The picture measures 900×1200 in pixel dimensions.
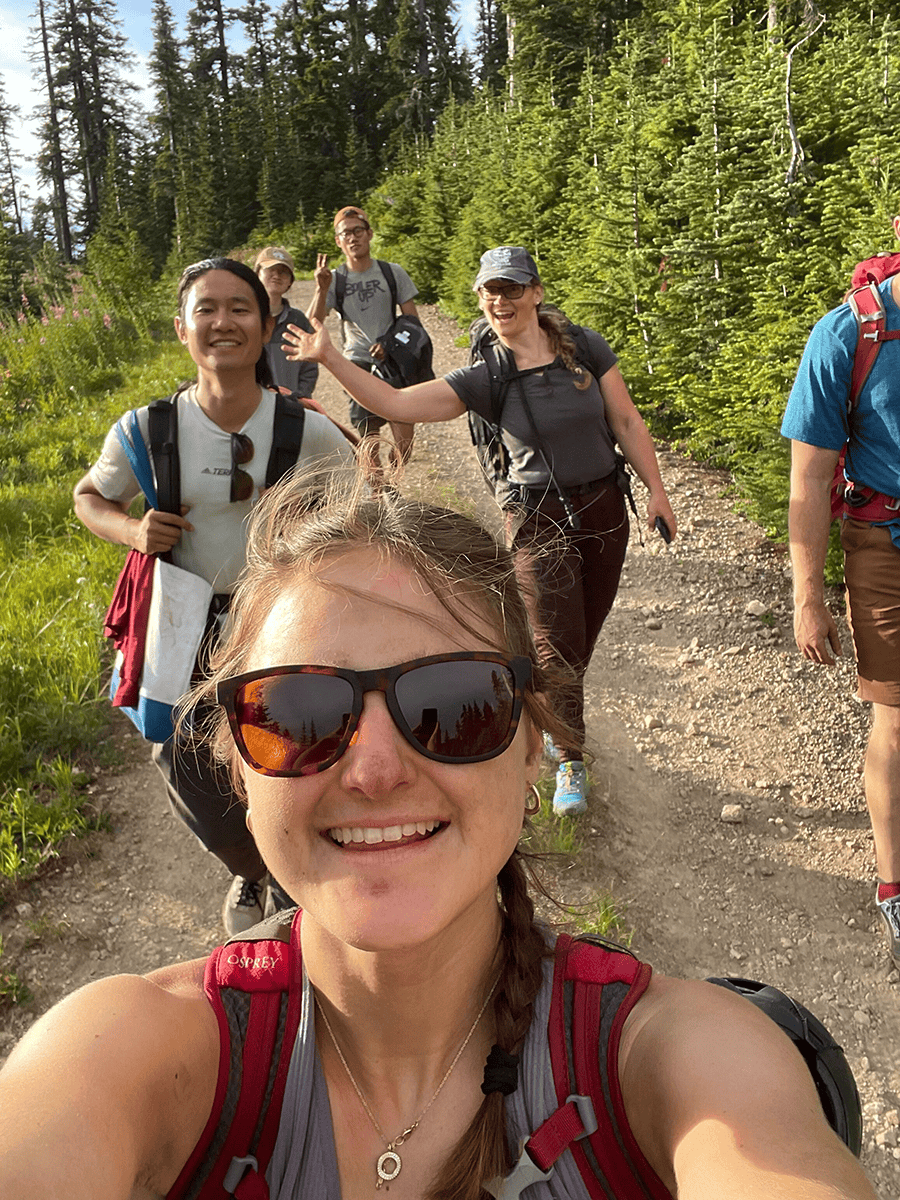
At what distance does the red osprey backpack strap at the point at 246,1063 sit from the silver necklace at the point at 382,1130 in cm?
9

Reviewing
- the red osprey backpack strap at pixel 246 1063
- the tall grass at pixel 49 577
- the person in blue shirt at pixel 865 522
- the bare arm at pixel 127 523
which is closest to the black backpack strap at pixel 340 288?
the tall grass at pixel 49 577

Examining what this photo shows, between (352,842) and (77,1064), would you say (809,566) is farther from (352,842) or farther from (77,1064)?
(77,1064)

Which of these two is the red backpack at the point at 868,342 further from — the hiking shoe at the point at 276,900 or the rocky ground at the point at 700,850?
the hiking shoe at the point at 276,900

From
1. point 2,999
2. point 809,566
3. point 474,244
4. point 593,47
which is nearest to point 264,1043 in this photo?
point 2,999

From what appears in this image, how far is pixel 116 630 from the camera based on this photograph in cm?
311

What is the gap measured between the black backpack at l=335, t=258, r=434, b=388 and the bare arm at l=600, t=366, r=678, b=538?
11.4ft

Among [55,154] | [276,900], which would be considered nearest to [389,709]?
[276,900]

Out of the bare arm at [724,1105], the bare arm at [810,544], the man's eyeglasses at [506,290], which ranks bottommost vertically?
the bare arm at [724,1105]

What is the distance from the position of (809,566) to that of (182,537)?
7.86 feet

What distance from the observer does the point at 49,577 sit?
6.03m

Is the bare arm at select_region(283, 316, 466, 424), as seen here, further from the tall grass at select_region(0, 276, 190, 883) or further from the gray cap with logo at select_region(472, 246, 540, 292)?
the tall grass at select_region(0, 276, 190, 883)

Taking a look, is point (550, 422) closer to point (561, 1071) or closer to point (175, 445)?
point (175, 445)

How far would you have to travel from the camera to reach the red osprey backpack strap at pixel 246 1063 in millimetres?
1295

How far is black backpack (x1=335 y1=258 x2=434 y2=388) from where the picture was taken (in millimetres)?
7344
